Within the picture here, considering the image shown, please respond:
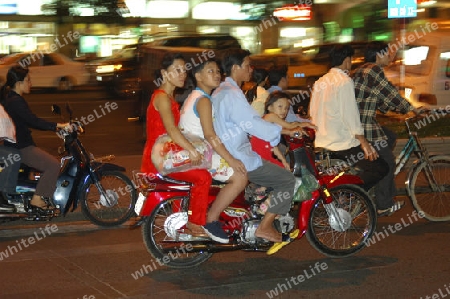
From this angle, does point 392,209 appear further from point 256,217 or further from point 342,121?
point 256,217

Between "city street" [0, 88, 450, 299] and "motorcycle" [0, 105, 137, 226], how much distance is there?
23 cm

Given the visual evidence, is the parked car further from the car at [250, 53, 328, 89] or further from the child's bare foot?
the child's bare foot

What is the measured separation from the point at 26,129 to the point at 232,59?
8.97ft

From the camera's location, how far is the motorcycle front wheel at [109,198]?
855cm

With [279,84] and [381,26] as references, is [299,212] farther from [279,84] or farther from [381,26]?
[381,26]

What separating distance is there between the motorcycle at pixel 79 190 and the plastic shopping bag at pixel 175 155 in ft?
6.74

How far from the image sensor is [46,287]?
6.30 meters

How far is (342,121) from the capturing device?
7.58 metres

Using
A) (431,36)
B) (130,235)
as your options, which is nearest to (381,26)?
(431,36)

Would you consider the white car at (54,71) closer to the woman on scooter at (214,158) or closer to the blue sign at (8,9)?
the blue sign at (8,9)

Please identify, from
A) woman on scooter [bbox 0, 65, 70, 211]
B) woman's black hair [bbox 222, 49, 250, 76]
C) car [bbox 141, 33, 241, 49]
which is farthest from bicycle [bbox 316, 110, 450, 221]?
car [bbox 141, 33, 241, 49]

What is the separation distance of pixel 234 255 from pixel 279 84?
8.37 feet

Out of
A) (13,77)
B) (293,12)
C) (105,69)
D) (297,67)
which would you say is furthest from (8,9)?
(13,77)

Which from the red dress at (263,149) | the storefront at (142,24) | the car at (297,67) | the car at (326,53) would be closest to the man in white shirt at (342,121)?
the red dress at (263,149)
